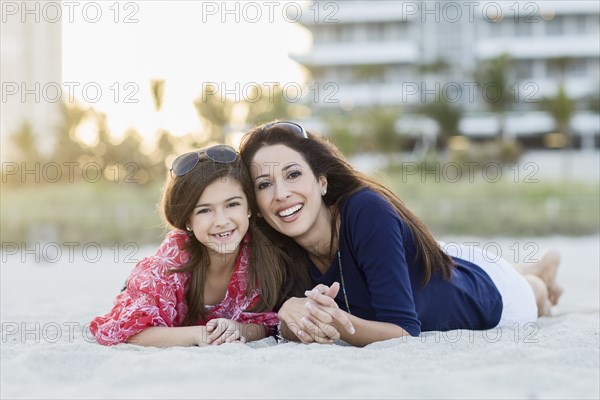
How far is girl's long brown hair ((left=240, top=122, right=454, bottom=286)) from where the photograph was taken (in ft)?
11.8

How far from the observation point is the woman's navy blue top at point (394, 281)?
3314 millimetres

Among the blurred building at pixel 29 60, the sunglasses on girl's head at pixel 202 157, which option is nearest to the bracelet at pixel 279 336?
the sunglasses on girl's head at pixel 202 157

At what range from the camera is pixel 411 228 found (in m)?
3.59

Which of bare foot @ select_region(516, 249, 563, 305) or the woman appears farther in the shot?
bare foot @ select_region(516, 249, 563, 305)

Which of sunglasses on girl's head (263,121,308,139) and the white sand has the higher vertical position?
sunglasses on girl's head (263,121,308,139)

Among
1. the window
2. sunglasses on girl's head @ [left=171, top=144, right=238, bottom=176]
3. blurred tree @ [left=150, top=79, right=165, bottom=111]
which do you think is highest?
the window

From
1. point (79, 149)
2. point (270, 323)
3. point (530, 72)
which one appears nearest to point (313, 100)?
point (530, 72)

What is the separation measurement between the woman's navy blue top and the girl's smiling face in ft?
1.54

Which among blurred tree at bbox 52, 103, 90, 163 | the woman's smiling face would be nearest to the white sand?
the woman's smiling face

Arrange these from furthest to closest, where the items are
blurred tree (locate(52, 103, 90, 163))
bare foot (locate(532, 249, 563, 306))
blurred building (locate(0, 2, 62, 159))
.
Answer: blurred building (locate(0, 2, 62, 159)), blurred tree (locate(52, 103, 90, 163)), bare foot (locate(532, 249, 563, 306))

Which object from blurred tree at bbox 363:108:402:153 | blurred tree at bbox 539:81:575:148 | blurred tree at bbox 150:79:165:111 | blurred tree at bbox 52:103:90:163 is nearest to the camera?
blurred tree at bbox 150:79:165:111

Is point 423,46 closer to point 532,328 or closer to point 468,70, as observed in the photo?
point 468,70

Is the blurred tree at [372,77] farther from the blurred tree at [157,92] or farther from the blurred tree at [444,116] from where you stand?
the blurred tree at [157,92]

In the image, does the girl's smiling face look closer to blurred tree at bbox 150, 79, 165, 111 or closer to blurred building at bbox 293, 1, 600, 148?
blurred tree at bbox 150, 79, 165, 111
